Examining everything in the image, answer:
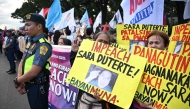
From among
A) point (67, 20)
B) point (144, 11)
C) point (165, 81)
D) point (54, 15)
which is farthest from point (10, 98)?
point (165, 81)

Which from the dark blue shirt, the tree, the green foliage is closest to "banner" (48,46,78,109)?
the dark blue shirt

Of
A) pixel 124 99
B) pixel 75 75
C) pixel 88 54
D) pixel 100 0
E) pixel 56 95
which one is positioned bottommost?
pixel 56 95

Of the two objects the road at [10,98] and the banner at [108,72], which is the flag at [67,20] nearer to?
the road at [10,98]

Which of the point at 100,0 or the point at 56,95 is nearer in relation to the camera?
the point at 56,95

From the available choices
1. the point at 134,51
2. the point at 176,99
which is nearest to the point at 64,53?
the point at 134,51

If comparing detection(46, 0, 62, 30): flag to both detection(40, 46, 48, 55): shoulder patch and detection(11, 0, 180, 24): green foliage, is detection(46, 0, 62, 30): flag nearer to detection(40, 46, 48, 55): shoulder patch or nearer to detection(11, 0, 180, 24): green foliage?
detection(40, 46, 48, 55): shoulder patch

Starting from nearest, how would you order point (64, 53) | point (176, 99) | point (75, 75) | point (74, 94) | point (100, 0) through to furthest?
1. point (176, 99)
2. point (75, 75)
3. point (74, 94)
4. point (64, 53)
5. point (100, 0)

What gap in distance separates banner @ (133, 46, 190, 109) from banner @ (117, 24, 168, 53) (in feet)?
4.62

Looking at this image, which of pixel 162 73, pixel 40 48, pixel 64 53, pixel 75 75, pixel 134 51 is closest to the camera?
pixel 162 73

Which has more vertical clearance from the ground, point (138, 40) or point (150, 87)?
point (138, 40)

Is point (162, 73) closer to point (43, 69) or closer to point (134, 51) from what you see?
point (134, 51)

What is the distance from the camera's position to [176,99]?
1920mm

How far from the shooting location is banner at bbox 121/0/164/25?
3.95 m

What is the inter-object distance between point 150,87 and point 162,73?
0.53 ft
